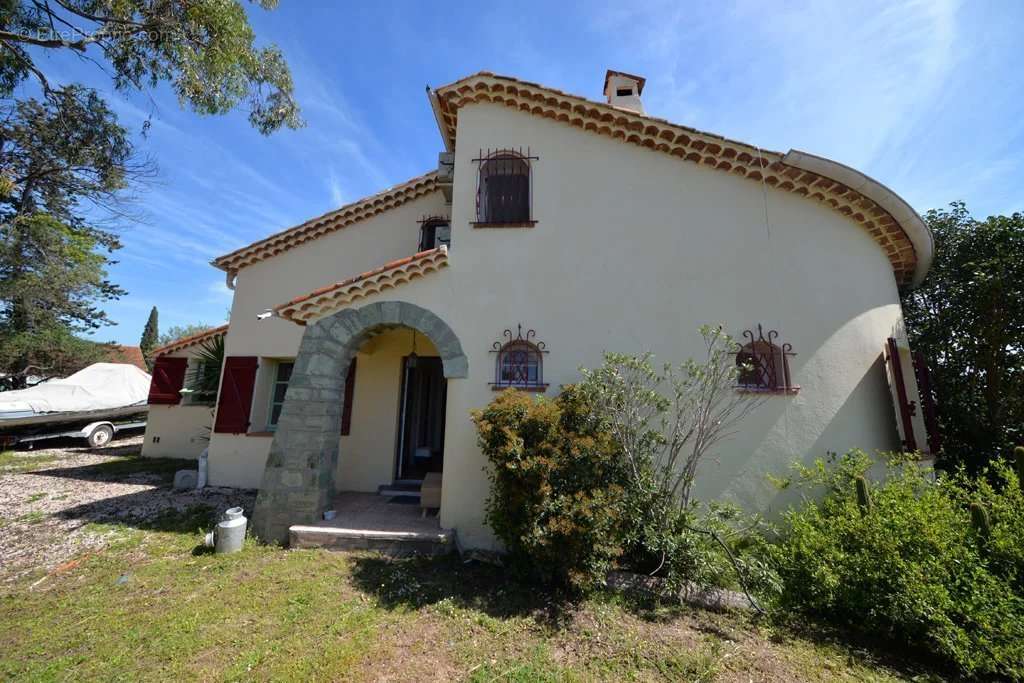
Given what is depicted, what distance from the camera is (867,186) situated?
6.60m

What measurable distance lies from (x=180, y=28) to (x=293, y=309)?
8412mm

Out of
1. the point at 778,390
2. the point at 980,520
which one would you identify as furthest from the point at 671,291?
the point at 980,520

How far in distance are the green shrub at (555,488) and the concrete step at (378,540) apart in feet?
3.02

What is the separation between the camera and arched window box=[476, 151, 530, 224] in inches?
301

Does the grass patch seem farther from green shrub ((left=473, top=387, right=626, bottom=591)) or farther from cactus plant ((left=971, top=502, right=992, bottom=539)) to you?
cactus plant ((left=971, top=502, right=992, bottom=539))

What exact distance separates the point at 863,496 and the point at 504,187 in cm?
754

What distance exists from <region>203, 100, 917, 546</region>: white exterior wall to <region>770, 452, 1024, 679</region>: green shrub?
4.70ft

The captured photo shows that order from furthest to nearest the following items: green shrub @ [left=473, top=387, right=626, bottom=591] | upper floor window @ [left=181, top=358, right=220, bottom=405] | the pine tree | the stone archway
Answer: the pine tree → upper floor window @ [left=181, top=358, right=220, bottom=405] → the stone archway → green shrub @ [left=473, top=387, right=626, bottom=591]

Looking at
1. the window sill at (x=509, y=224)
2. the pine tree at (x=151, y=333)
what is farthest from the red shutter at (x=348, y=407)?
the pine tree at (x=151, y=333)

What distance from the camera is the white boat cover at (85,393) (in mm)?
13461

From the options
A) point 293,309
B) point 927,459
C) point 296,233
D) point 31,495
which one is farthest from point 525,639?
point 31,495

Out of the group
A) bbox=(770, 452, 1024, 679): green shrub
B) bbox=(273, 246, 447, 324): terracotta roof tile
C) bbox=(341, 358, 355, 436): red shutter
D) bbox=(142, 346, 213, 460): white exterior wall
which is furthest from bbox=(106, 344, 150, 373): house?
bbox=(770, 452, 1024, 679): green shrub

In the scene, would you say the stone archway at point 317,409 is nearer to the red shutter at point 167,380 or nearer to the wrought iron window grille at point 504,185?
the wrought iron window grille at point 504,185

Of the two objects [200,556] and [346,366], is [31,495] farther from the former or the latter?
[346,366]
